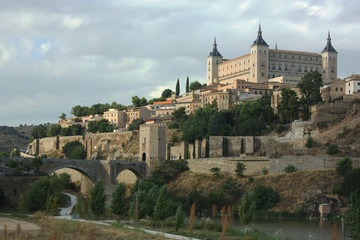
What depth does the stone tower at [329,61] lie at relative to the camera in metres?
96.5

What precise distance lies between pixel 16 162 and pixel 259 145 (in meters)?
24.1

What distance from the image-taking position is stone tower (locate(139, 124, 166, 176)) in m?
63.9

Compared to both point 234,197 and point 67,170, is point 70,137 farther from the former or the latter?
point 234,197

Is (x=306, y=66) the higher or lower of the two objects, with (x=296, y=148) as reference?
higher

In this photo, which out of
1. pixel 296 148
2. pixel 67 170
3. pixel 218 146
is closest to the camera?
pixel 296 148

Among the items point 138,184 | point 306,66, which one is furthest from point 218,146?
point 306,66

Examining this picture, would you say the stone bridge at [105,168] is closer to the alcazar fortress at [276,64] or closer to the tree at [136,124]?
the tree at [136,124]

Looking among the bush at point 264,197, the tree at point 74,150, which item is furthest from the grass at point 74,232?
the tree at point 74,150

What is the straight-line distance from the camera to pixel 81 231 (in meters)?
30.0

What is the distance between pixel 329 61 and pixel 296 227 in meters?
61.0

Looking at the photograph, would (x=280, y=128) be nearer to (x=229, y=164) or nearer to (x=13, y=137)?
(x=229, y=164)

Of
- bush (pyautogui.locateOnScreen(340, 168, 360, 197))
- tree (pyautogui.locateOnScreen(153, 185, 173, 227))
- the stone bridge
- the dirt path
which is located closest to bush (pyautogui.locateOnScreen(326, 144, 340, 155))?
bush (pyautogui.locateOnScreen(340, 168, 360, 197))

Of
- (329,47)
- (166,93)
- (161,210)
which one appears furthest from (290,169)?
(166,93)

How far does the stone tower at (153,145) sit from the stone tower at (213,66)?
→ 133 feet
